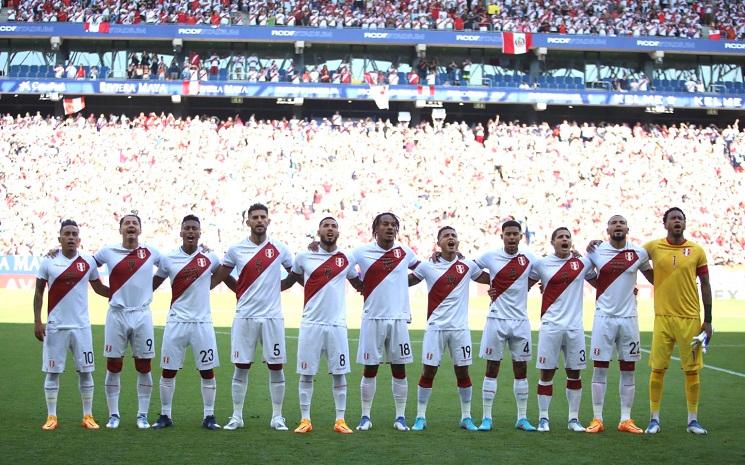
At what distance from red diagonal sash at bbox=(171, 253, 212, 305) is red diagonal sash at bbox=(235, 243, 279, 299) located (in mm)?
436

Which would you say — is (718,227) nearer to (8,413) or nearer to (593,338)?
(593,338)

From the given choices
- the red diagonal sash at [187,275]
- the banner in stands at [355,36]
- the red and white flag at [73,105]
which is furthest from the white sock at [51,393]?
the red and white flag at [73,105]

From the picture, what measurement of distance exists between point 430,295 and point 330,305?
1.10 m

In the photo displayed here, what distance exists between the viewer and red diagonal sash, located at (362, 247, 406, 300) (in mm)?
10250

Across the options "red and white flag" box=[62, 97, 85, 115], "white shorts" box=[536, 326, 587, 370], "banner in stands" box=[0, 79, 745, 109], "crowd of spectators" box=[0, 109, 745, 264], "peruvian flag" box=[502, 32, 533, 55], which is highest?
"peruvian flag" box=[502, 32, 533, 55]

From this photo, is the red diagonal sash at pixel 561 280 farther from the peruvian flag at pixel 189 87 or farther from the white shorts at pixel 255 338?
the peruvian flag at pixel 189 87

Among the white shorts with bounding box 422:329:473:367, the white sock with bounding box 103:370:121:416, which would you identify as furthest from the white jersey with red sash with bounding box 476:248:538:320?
the white sock with bounding box 103:370:121:416

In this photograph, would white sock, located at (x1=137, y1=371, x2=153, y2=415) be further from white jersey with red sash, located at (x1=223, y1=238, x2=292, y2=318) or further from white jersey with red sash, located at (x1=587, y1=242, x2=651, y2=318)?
white jersey with red sash, located at (x1=587, y1=242, x2=651, y2=318)

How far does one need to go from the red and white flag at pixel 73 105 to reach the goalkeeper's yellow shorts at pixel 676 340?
37008 mm

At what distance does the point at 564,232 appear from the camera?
34.2ft

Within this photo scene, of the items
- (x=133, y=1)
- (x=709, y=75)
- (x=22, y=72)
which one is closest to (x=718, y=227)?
(x=709, y=75)

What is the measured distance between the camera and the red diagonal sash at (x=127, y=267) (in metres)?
10.1

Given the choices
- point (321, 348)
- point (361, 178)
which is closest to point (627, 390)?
point (321, 348)

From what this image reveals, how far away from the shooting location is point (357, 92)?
43156 millimetres
